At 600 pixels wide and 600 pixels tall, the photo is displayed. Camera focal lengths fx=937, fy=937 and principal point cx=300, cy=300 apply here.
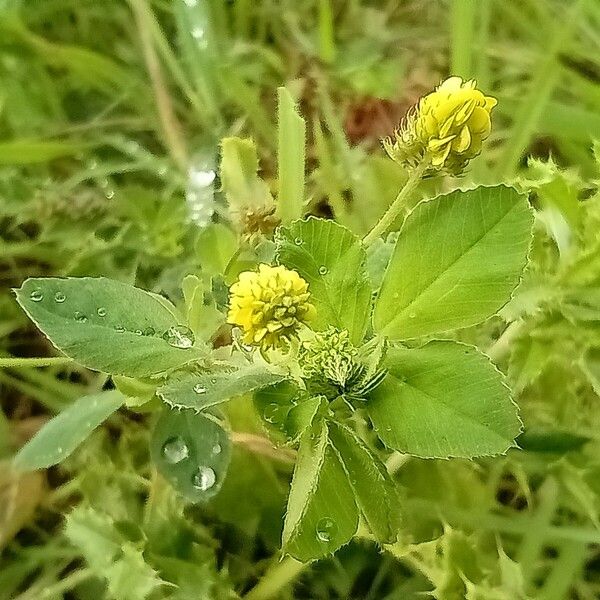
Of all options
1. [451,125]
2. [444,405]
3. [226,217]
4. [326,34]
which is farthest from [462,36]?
[444,405]

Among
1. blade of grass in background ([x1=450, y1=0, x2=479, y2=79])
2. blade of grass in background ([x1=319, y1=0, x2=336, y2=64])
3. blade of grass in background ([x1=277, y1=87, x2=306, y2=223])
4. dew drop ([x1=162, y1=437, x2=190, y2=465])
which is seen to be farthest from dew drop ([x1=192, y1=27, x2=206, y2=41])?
dew drop ([x1=162, y1=437, x2=190, y2=465])

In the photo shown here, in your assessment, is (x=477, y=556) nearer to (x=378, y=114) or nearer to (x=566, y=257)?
(x=566, y=257)

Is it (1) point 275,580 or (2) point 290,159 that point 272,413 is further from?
(1) point 275,580

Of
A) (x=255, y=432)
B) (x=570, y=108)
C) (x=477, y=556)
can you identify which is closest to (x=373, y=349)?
(x=255, y=432)

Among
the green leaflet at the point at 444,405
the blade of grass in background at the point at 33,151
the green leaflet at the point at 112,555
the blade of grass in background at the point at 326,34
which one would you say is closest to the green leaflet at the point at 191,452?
Answer: the green leaflet at the point at 112,555

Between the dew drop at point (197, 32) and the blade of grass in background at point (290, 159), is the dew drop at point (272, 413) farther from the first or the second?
the dew drop at point (197, 32)

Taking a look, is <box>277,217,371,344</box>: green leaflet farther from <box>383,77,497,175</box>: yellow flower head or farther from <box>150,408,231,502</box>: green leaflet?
<box>150,408,231,502</box>: green leaflet
